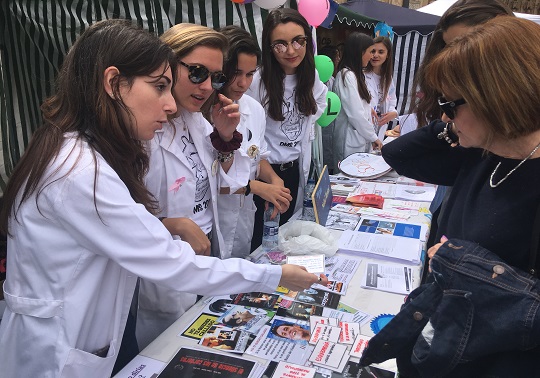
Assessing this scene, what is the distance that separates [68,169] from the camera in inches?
42.7

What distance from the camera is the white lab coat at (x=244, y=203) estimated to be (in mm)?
2174

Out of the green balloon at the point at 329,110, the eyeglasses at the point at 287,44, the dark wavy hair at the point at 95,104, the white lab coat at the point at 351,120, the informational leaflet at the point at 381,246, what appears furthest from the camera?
the white lab coat at the point at 351,120

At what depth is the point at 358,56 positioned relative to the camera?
4.63 metres

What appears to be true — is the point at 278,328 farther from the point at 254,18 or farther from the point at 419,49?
the point at 419,49

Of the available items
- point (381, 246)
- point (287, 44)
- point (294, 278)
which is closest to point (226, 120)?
point (294, 278)

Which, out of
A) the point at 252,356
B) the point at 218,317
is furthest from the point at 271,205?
the point at 252,356

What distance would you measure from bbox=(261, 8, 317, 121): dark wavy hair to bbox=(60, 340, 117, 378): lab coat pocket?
84.2 inches

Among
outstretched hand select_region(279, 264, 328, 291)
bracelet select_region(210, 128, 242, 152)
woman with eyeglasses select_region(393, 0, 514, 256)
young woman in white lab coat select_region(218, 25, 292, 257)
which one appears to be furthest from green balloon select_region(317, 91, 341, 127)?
outstretched hand select_region(279, 264, 328, 291)

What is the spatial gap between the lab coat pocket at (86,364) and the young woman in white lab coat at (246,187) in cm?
97

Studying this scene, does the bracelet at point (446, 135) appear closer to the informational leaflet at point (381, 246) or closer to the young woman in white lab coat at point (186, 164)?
the informational leaflet at point (381, 246)

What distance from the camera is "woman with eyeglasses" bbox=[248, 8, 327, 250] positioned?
295 centimetres

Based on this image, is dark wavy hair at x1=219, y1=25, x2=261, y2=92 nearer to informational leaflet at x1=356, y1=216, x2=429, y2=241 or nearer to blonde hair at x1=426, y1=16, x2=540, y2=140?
informational leaflet at x1=356, y1=216, x2=429, y2=241

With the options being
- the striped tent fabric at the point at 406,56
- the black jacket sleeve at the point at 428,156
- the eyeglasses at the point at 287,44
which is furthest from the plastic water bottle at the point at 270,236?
the striped tent fabric at the point at 406,56

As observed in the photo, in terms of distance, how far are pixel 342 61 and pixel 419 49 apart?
14.1ft
